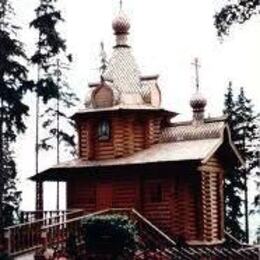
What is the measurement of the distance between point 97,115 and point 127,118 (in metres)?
1.46

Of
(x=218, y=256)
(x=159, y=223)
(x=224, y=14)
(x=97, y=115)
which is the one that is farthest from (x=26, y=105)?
(x=224, y=14)

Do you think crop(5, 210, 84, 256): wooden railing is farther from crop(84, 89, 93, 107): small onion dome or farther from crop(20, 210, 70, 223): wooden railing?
crop(84, 89, 93, 107): small onion dome

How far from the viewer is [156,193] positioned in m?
31.5

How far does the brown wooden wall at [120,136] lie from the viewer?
33.0m

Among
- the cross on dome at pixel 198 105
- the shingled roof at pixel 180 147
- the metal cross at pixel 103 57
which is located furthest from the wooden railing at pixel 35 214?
the metal cross at pixel 103 57

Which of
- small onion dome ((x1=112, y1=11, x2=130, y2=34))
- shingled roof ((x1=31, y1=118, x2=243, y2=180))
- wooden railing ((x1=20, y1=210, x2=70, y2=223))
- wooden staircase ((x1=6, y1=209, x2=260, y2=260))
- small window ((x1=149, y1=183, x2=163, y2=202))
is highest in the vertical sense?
small onion dome ((x1=112, y1=11, x2=130, y2=34))

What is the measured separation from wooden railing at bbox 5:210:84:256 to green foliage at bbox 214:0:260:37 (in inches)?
452

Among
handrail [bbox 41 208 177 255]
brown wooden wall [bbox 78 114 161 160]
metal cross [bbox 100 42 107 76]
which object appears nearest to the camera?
handrail [bbox 41 208 177 255]

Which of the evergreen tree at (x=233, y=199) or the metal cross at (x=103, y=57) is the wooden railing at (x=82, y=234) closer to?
the evergreen tree at (x=233, y=199)

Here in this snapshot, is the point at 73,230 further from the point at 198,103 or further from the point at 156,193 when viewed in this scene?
the point at 198,103

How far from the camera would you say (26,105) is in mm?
36125

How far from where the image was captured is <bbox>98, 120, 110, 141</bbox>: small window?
33.4 meters

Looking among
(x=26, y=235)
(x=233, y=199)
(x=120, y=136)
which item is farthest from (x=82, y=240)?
(x=233, y=199)

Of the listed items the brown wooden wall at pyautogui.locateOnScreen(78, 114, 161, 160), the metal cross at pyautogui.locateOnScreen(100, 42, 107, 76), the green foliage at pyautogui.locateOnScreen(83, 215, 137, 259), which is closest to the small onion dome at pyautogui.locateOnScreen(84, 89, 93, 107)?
the brown wooden wall at pyautogui.locateOnScreen(78, 114, 161, 160)
